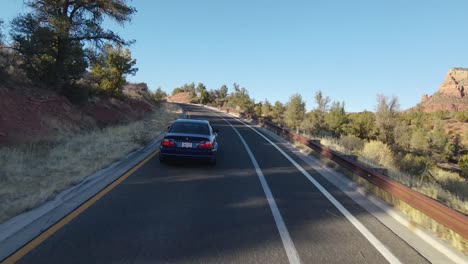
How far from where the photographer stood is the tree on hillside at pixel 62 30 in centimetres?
2103

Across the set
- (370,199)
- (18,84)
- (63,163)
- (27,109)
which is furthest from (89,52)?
(370,199)

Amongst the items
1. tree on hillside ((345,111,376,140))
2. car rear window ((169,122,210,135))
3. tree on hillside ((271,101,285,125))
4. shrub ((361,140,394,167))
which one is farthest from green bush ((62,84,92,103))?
tree on hillside ((271,101,285,125))

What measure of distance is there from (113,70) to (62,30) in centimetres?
1233

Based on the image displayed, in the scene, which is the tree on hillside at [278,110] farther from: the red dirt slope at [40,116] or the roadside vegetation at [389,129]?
the red dirt slope at [40,116]

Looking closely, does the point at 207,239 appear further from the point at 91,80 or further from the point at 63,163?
the point at 91,80

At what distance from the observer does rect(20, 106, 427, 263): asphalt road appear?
4.73m

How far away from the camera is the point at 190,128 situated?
12172mm

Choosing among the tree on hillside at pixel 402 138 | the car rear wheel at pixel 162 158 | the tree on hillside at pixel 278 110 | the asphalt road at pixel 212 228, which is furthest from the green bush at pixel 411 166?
the tree on hillside at pixel 278 110

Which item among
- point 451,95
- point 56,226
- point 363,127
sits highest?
point 451,95

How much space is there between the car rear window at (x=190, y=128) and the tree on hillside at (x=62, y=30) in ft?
43.1

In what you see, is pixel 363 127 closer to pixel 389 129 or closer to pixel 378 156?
pixel 389 129

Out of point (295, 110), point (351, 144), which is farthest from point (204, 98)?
point (351, 144)

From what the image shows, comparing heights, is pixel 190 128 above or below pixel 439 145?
above

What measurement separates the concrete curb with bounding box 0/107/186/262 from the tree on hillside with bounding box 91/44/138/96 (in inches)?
987
